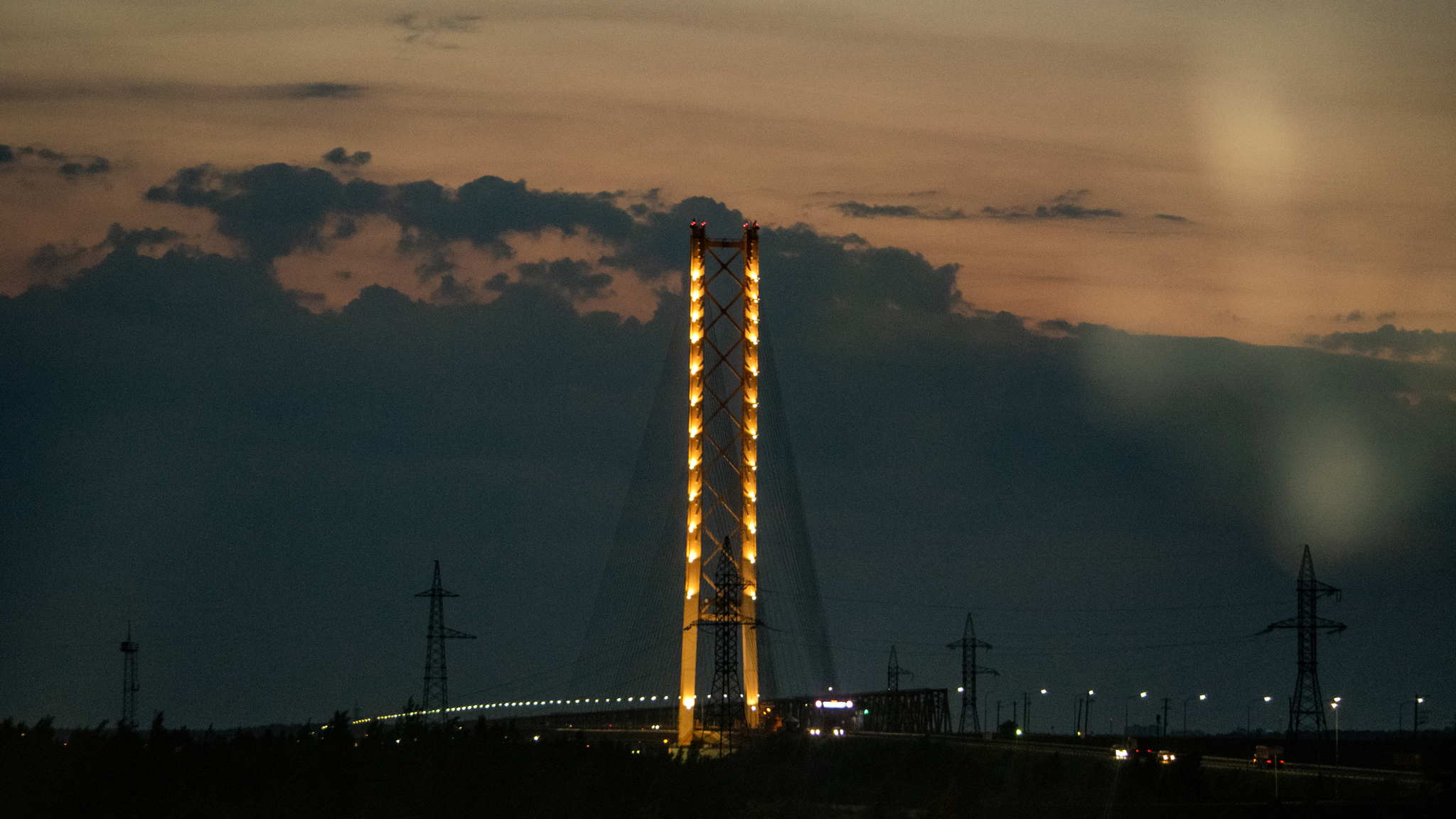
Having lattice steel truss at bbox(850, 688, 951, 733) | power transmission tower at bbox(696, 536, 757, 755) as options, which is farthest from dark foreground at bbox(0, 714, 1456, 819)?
lattice steel truss at bbox(850, 688, 951, 733)

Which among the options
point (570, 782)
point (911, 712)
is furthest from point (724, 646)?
point (911, 712)

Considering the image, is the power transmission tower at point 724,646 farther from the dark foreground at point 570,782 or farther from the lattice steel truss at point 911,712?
the lattice steel truss at point 911,712

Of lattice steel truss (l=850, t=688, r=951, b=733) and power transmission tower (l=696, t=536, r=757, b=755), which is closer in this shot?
power transmission tower (l=696, t=536, r=757, b=755)

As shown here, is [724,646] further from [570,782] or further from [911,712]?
[911,712]

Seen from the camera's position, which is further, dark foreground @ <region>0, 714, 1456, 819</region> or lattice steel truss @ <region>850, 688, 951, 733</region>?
lattice steel truss @ <region>850, 688, 951, 733</region>

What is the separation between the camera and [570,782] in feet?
153

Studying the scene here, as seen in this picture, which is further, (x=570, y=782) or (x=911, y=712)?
(x=911, y=712)

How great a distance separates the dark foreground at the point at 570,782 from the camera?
42.0m

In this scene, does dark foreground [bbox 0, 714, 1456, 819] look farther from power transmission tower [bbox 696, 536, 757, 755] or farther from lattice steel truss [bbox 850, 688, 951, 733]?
lattice steel truss [bbox 850, 688, 951, 733]

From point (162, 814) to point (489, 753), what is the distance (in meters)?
9.06

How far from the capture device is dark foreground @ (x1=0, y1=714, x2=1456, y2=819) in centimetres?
4203

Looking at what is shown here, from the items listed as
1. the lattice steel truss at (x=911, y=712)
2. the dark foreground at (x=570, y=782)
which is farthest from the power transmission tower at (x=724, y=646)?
the lattice steel truss at (x=911, y=712)

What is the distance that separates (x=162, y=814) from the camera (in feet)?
135

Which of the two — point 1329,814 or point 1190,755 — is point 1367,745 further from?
point 1329,814
